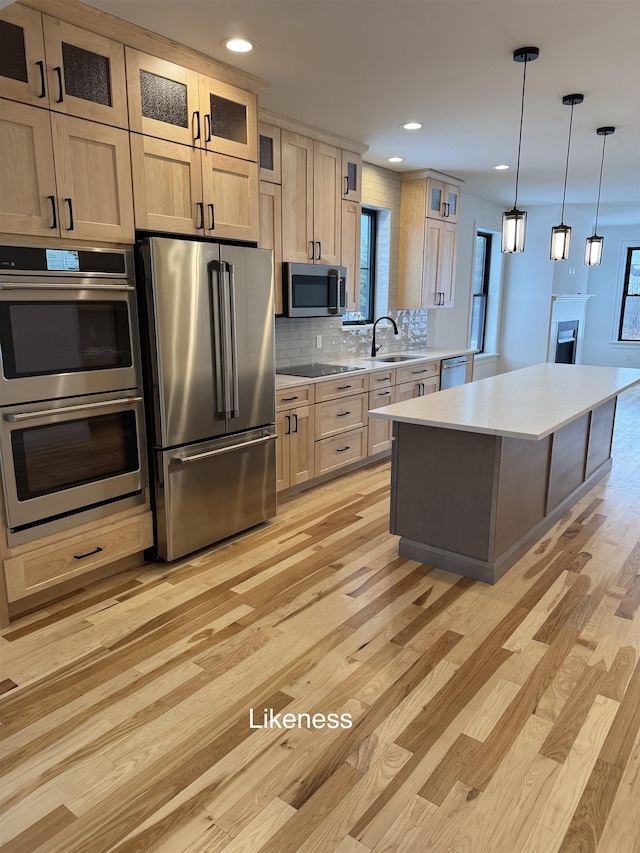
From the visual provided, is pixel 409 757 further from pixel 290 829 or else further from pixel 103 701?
pixel 103 701

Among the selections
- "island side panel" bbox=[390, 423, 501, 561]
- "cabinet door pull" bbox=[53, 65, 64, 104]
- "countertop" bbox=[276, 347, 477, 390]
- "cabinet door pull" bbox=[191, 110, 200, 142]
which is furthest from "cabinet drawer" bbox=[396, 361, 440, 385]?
"cabinet door pull" bbox=[53, 65, 64, 104]

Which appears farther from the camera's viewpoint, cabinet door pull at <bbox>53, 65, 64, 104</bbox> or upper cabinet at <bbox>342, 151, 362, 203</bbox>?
upper cabinet at <bbox>342, 151, 362, 203</bbox>

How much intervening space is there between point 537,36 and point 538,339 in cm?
595

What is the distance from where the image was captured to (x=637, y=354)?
10.3m

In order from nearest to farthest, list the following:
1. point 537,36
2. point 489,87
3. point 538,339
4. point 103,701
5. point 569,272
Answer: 1. point 103,701
2. point 537,36
3. point 489,87
4. point 538,339
5. point 569,272

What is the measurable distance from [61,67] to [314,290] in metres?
2.24

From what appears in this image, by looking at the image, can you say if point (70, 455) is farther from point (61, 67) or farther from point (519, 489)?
point (519, 489)

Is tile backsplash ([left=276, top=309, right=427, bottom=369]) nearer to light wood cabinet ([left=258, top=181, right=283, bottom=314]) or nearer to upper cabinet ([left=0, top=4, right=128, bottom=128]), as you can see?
light wood cabinet ([left=258, top=181, right=283, bottom=314])

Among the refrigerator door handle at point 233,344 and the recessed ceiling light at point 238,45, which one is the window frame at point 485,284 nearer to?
the refrigerator door handle at point 233,344

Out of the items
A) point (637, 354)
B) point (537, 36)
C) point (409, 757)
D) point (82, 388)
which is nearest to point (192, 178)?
point (82, 388)

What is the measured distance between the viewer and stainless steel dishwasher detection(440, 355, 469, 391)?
5.89 m

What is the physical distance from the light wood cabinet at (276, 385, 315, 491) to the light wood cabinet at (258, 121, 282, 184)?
143cm

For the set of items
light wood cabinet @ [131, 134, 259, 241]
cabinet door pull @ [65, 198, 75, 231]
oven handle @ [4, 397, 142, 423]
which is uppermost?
light wood cabinet @ [131, 134, 259, 241]

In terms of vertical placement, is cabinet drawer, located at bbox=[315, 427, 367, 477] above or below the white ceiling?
below
